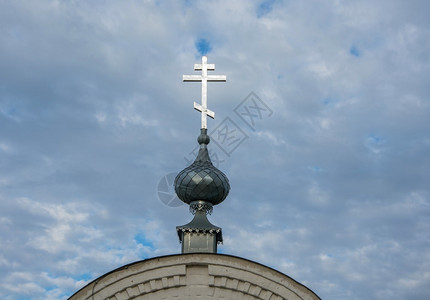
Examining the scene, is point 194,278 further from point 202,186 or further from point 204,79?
point 204,79

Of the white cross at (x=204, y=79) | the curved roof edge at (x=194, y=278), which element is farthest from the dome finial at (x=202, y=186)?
the curved roof edge at (x=194, y=278)

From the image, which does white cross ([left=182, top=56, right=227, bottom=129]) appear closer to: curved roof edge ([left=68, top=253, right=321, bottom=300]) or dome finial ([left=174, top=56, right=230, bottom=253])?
dome finial ([left=174, top=56, right=230, bottom=253])

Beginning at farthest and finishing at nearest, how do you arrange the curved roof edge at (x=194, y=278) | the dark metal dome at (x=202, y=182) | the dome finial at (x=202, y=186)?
the dark metal dome at (x=202, y=182), the dome finial at (x=202, y=186), the curved roof edge at (x=194, y=278)

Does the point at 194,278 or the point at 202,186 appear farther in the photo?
the point at 202,186

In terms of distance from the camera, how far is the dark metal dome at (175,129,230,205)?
15375 mm

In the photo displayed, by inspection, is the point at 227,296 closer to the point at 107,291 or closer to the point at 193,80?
the point at 107,291

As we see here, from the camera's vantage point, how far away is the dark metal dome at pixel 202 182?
1538cm

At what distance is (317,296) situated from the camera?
477 inches

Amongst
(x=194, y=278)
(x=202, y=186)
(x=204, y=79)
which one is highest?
(x=204, y=79)

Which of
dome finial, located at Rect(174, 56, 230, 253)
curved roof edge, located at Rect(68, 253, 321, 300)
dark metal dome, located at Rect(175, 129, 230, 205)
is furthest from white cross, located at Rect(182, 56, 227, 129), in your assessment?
curved roof edge, located at Rect(68, 253, 321, 300)

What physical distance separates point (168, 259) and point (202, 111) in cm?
428

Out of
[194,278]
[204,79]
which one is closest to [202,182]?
[204,79]

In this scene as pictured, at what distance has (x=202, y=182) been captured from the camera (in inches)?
605

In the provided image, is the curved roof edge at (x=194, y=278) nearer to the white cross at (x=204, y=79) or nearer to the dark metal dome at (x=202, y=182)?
the dark metal dome at (x=202, y=182)
